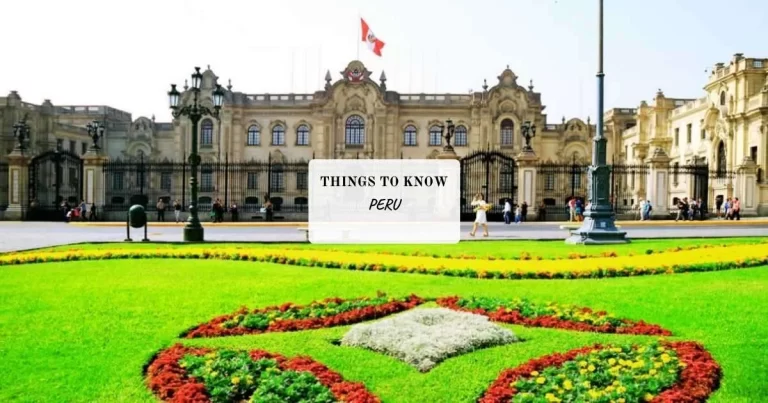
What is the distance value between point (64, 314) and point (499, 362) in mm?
5116

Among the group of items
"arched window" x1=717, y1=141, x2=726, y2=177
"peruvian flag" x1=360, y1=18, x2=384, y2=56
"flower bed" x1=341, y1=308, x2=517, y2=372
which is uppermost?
"peruvian flag" x1=360, y1=18, x2=384, y2=56

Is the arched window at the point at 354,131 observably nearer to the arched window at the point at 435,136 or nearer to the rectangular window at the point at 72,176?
the arched window at the point at 435,136

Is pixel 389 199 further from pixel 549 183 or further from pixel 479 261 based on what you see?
pixel 549 183

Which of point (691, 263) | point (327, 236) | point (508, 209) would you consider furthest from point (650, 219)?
point (691, 263)

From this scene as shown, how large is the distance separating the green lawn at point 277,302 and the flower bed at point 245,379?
0.66ft

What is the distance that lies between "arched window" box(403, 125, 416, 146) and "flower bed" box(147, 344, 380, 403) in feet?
178

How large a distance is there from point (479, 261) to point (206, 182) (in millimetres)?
44844

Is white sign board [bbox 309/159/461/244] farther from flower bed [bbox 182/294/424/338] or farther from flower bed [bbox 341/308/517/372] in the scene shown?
flower bed [bbox 341/308/517/372]

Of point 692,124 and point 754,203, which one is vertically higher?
point 692,124

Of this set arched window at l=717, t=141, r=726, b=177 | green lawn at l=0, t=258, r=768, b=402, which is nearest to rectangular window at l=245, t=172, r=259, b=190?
arched window at l=717, t=141, r=726, b=177

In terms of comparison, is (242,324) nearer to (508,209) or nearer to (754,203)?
(508,209)

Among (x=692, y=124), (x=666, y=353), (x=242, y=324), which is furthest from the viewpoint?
(x=692, y=124)

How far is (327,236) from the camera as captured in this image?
824 inches

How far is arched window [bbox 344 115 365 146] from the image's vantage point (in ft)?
194
